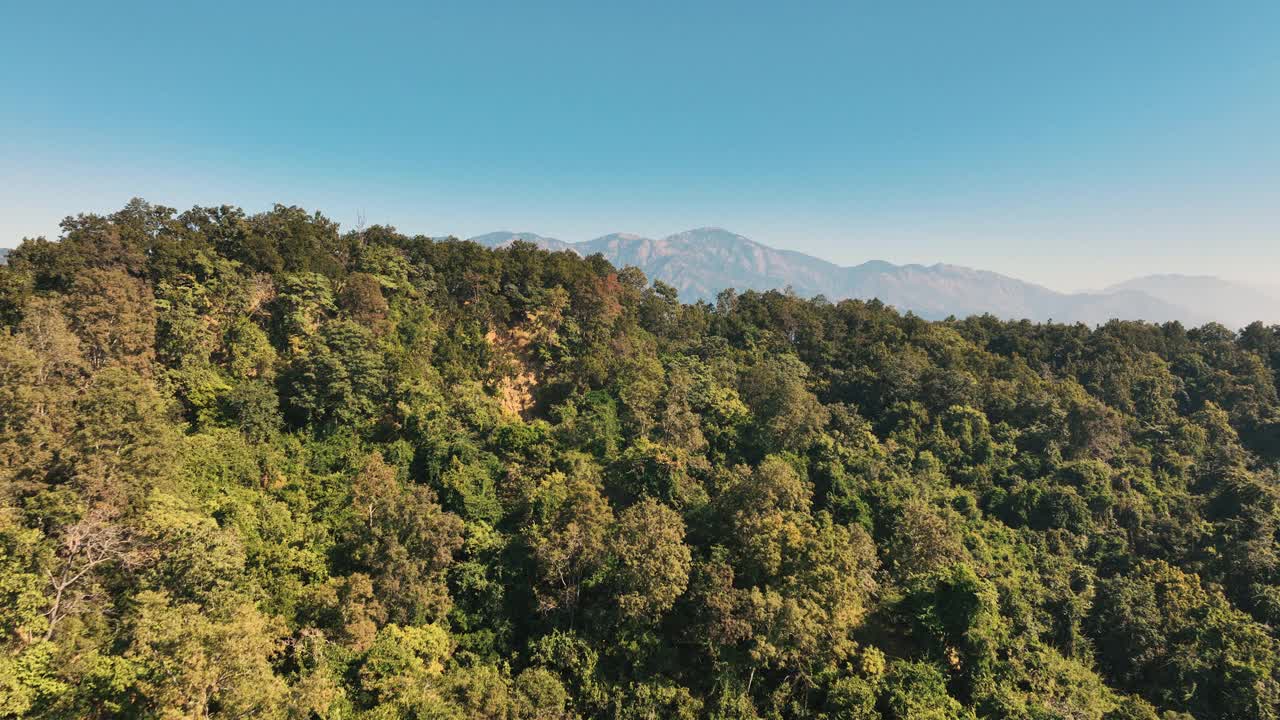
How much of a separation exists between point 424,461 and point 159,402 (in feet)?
34.3

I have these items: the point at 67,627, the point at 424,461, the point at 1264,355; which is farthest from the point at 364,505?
the point at 1264,355

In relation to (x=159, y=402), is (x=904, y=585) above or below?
below

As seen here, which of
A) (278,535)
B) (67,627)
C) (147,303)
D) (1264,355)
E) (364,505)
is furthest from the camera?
(1264,355)

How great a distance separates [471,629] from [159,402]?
14676mm

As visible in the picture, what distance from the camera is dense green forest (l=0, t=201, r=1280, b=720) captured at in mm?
15664

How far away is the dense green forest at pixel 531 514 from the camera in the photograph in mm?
15664

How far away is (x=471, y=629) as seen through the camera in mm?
20375

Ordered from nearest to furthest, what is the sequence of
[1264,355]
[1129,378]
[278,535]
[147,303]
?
[278,535] < [147,303] < [1129,378] < [1264,355]

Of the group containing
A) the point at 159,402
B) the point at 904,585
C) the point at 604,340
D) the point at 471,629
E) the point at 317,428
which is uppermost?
the point at 604,340

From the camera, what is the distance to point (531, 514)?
23578 millimetres

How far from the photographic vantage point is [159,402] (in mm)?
20016

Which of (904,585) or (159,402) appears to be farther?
(904,585)

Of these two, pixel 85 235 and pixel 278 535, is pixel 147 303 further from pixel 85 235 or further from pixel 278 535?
pixel 278 535

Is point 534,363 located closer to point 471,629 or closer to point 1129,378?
point 471,629
